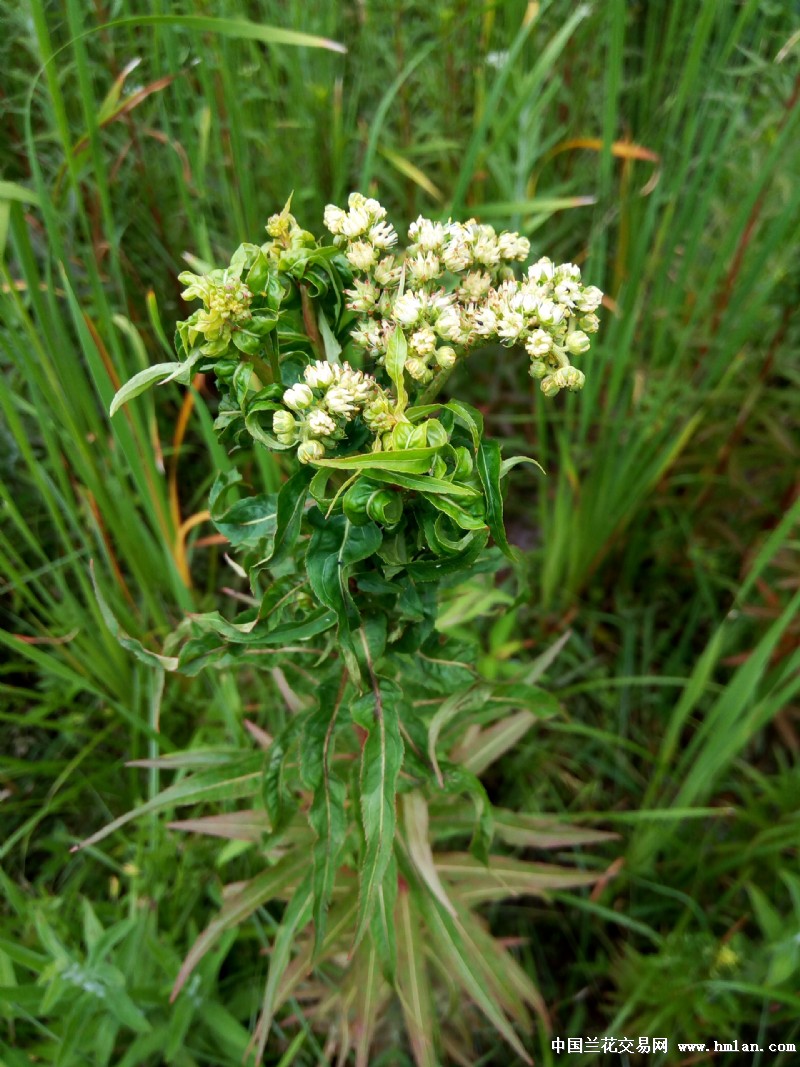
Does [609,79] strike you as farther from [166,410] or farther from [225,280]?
[166,410]

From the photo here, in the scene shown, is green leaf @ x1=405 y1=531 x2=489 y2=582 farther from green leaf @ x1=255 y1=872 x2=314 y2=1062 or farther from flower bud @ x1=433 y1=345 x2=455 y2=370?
green leaf @ x1=255 y1=872 x2=314 y2=1062

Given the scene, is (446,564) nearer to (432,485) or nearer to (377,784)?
(432,485)

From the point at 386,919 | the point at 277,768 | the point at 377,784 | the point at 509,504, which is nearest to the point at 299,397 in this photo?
the point at 377,784

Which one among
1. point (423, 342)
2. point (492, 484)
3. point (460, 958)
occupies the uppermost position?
point (423, 342)

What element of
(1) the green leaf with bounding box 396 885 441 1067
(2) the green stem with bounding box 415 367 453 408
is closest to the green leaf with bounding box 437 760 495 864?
(1) the green leaf with bounding box 396 885 441 1067

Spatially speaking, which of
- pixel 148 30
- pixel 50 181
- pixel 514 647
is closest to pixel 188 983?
pixel 514 647

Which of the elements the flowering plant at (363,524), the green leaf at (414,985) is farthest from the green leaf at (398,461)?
the green leaf at (414,985)
